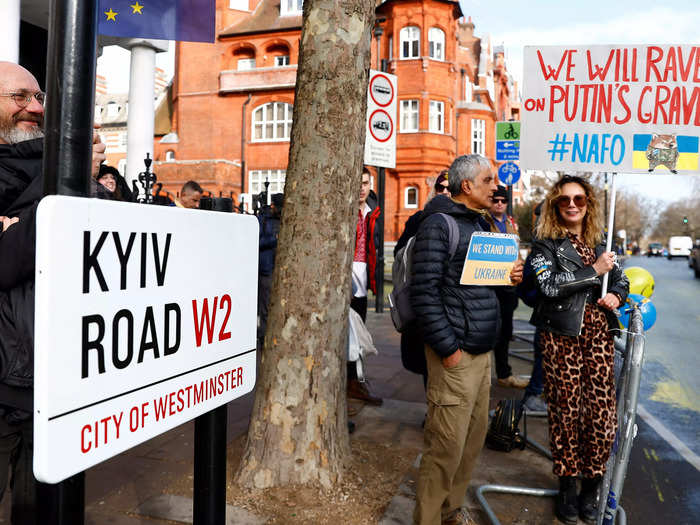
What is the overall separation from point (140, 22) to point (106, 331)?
3234 millimetres

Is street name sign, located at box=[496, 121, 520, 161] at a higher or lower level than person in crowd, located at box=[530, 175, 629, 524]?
higher

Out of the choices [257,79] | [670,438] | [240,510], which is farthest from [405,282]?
[257,79]

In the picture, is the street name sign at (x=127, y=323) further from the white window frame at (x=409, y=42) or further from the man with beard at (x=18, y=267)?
the white window frame at (x=409, y=42)

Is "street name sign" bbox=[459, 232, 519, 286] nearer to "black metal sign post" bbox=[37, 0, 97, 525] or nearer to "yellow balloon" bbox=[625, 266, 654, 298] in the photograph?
"black metal sign post" bbox=[37, 0, 97, 525]

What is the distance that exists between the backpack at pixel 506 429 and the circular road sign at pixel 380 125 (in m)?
5.30

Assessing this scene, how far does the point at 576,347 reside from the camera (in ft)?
11.7

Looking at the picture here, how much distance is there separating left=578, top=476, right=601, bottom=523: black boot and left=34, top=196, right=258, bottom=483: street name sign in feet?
8.55

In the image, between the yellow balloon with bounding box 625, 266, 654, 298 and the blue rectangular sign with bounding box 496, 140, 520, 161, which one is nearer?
the yellow balloon with bounding box 625, 266, 654, 298

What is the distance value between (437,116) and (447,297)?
30225mm

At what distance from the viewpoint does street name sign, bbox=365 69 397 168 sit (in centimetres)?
873

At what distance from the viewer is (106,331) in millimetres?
1227

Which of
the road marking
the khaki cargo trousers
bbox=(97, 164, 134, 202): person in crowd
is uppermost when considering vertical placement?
bbox=(97, 164, 134, 202): person in crowd

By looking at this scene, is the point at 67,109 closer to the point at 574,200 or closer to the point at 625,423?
the point at 625,423

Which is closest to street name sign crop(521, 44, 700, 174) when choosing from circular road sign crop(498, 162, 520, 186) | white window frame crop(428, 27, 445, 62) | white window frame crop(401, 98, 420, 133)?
circular road sign crop(498, 162, 520, 186)
